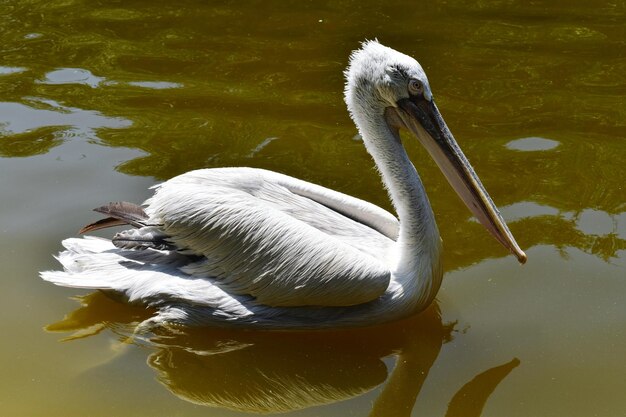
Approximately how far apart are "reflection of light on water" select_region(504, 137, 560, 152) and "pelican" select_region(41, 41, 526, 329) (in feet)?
5.21

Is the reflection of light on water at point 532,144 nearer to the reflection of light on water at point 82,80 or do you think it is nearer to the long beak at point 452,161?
the long beak at point 452,161

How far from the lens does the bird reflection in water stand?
3547 mm

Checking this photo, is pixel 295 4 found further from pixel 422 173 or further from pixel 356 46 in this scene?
pixel 422 173

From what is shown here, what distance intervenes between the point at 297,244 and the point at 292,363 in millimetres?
506

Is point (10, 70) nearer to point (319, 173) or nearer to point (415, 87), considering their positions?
point (319, 173)

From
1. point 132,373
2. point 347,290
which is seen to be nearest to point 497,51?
Result: point 347,290

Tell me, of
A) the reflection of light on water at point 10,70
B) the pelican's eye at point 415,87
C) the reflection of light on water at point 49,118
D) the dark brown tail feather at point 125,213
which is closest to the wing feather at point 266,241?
the dark brown tail feather at point 125,213

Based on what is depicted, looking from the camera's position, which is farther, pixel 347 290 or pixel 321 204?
pixel 321 204

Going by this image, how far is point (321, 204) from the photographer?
4262mm

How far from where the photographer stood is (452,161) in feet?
13.1

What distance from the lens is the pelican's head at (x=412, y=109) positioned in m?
3.87

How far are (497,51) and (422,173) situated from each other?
2090mm

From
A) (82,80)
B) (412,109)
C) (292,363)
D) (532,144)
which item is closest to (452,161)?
(412,109)

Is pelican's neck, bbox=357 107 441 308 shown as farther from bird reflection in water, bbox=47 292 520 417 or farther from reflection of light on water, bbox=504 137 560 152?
reflection of light on water, bbox=504 137 560 152
